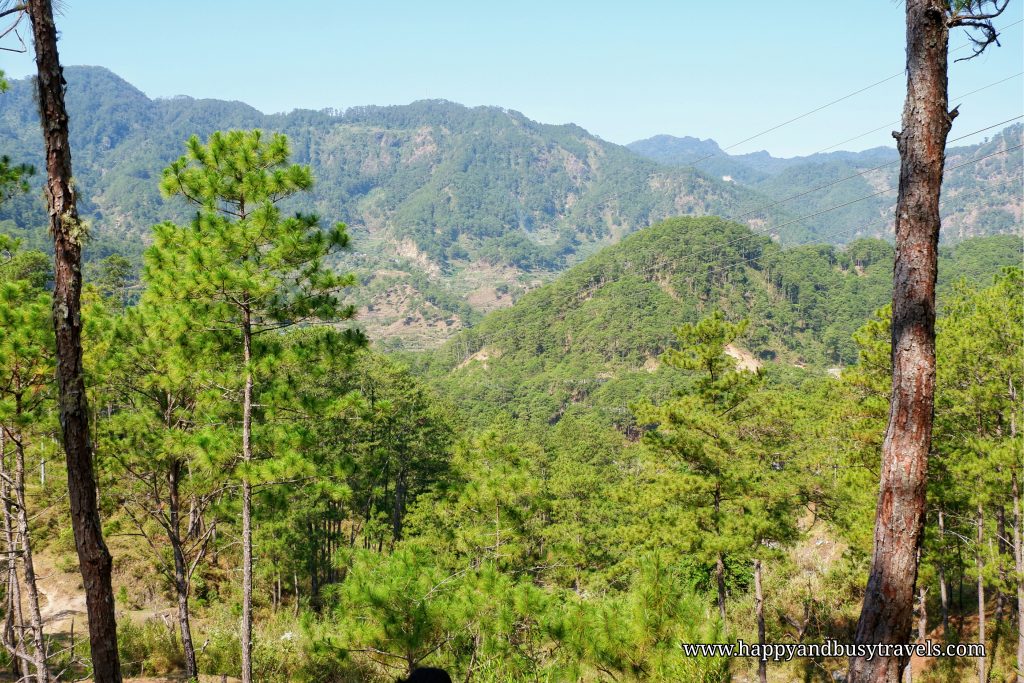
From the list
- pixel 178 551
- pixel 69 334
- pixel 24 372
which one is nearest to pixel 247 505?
pixel 178 551

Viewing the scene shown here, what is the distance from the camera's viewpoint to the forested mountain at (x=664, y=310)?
8381 cm

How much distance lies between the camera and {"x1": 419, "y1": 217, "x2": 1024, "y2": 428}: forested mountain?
8381 centimetres

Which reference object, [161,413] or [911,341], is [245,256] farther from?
[911,341]

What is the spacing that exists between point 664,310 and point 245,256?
9427cm

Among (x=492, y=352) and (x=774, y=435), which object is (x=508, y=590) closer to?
(x=774, y=435)

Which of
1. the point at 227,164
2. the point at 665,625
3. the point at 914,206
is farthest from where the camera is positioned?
the point at 227,164

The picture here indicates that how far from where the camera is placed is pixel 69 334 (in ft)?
10.9

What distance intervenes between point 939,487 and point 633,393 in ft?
196

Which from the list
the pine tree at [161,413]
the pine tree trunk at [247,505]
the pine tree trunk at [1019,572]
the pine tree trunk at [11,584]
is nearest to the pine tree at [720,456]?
the pine tree trunk at [1019,572]

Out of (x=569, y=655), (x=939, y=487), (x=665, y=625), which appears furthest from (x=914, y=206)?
(x=939, y=487)

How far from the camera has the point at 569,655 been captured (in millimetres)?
6684

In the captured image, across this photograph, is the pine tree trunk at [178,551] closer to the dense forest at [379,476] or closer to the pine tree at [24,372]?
the dense forest at [379,476]

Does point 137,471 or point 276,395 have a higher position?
point 276,395

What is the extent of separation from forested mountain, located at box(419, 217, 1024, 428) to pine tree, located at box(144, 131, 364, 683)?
64.7 meters
